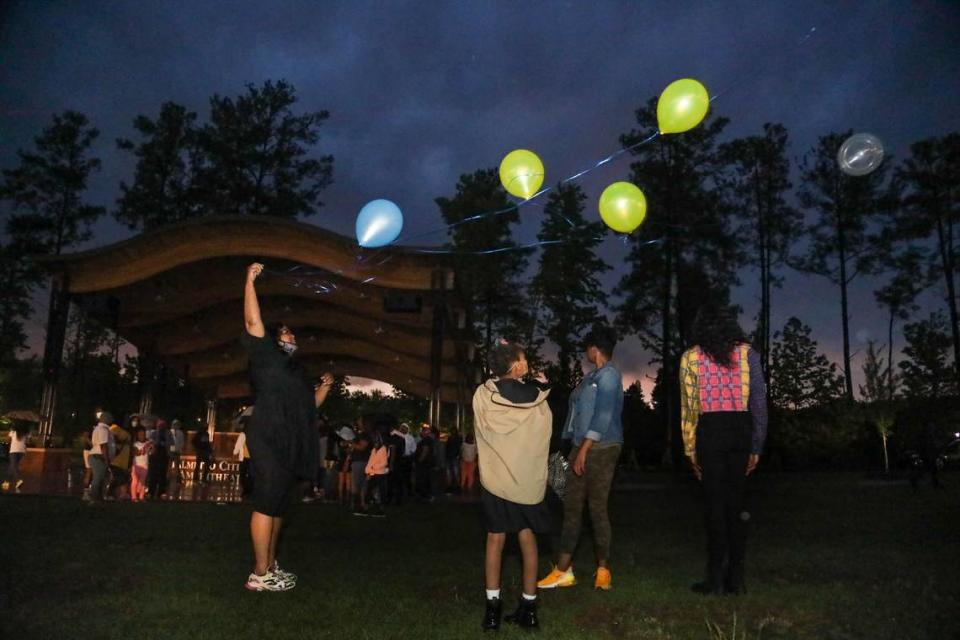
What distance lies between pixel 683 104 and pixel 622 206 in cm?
164

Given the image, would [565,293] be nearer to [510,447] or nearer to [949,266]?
[949,266]

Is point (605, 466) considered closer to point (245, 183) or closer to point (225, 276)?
point (225, 276)

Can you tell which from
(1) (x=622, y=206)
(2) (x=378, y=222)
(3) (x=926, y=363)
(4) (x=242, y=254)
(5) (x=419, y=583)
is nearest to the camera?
(5) (x=419, y=583)

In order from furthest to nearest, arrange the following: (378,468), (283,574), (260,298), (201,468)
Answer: (260,298) → (201,468) → (378,468) → (283,574)

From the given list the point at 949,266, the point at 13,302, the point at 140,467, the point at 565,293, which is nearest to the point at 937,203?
the point at 949,266

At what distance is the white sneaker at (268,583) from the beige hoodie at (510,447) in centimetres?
164

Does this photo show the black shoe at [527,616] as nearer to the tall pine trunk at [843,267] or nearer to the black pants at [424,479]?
the black pants at [424,479]

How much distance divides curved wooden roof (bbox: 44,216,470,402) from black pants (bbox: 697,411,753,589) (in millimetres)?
9323

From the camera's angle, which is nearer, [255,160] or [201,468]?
[201,468]

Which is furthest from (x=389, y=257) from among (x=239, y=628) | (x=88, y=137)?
(x=88, y=137)

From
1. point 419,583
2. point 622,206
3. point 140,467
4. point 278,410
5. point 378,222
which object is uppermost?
point 622,206

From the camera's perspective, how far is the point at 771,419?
111 ft

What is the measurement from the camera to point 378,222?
9398 mm

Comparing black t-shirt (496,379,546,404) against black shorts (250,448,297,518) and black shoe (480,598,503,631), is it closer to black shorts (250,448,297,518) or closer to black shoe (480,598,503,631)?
black shoe (480,598,503,631)
